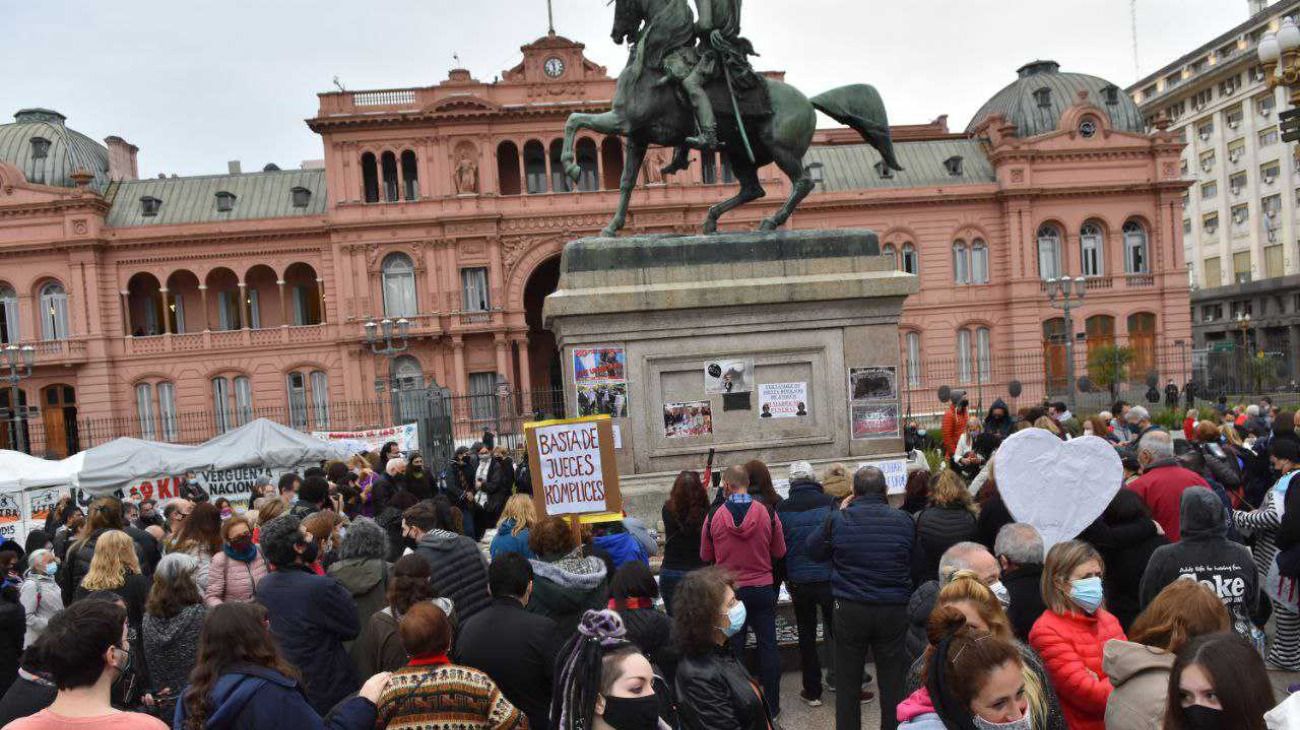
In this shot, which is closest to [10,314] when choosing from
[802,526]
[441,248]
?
[441,248]

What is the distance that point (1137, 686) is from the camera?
11.1ft

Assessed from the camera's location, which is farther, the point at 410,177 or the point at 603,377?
the point at 410,177

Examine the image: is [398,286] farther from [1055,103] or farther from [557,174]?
[1055,103]

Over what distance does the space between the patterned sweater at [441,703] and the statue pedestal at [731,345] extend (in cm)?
543

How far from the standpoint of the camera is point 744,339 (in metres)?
9.44

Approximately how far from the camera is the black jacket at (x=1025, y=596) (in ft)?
15.4

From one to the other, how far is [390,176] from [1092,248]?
3064 cm

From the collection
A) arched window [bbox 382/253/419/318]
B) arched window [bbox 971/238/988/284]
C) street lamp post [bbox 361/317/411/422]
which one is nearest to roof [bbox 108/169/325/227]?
arched window [bbox 382/253/419/318]

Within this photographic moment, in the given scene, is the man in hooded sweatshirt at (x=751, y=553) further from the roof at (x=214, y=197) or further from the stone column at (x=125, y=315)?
the stone column at (x=125, y=315)

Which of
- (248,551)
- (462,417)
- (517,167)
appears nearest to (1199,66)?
(517,167)

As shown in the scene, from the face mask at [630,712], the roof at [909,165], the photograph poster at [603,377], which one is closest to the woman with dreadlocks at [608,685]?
the face mask at [630,712]

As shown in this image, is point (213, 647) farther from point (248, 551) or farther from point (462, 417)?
point (462, 417)

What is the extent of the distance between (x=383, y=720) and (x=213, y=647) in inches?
26.7

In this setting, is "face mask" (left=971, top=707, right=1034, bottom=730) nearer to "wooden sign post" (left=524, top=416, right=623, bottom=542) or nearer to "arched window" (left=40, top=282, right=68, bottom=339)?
"wooden sign post" (left=524, top=416, right=623, bottom=542)
